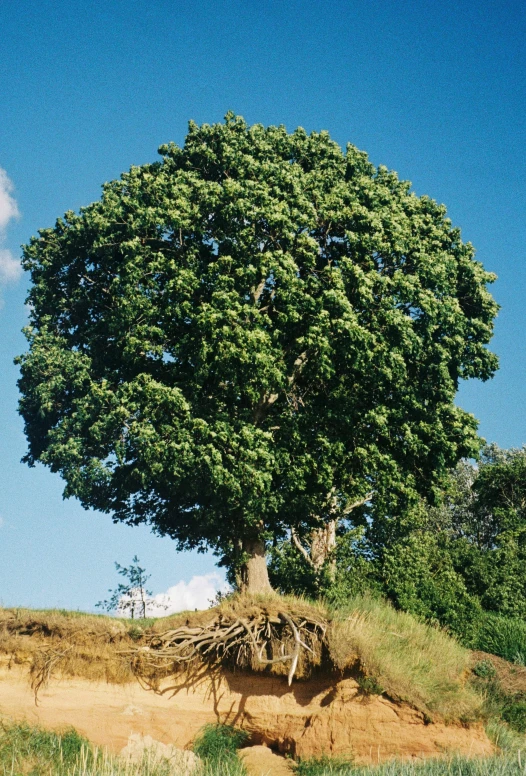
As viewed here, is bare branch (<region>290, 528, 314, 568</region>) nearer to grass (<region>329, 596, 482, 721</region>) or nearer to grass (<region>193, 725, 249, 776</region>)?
grass (<region>329, 596, 482, 721</region>)

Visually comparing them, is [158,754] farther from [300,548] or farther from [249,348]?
[300,548]

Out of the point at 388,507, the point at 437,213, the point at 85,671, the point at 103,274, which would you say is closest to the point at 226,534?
the point at 388,507

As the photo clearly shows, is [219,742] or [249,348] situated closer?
[219,742]

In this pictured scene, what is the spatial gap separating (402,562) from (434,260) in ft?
46.0

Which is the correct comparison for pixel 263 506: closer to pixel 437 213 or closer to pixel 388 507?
pixel 388 507

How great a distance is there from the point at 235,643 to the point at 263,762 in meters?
2.74

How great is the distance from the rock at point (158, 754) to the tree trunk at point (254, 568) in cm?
634

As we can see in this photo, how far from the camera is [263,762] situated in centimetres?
1623

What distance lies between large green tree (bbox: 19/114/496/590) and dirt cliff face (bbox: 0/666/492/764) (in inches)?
207

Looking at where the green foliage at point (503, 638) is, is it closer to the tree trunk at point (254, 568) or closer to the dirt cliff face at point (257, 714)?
the dirt cliff face at point (257, 714)

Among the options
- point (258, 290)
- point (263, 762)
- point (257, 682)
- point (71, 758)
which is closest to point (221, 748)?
point (263, 762)

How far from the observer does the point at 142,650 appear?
1745cm

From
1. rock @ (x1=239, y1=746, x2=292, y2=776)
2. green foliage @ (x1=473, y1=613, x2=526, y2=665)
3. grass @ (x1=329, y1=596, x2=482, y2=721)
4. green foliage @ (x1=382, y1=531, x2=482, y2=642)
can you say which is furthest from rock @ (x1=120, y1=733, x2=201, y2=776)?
green foliage @ (x1=473, y1=613, x2=526, y2=665)

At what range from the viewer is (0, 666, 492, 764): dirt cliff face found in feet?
52.1
